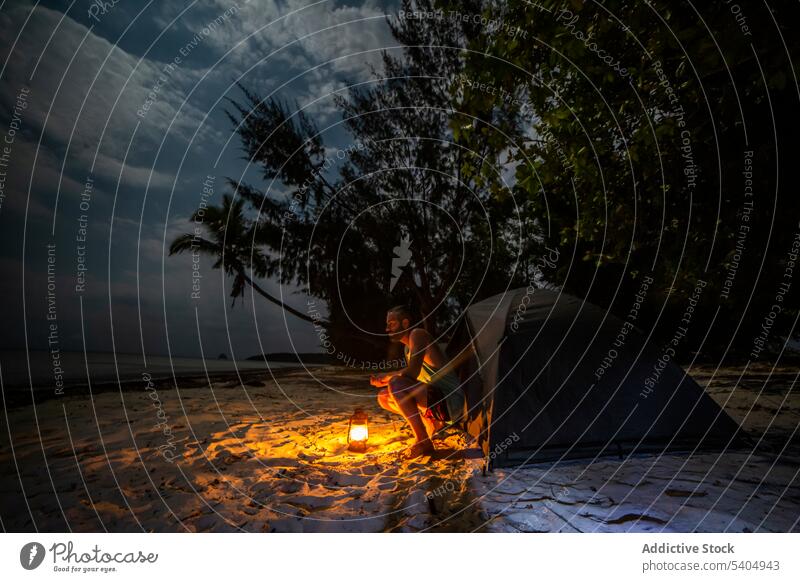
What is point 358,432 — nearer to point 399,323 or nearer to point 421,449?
point 421,449

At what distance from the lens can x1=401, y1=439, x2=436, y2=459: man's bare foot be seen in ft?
15.5

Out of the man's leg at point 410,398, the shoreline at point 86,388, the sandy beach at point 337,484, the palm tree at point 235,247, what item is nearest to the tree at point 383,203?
the palm tree at point 235,247

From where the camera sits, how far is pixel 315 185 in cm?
1280

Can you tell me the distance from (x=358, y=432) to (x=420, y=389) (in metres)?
0.95

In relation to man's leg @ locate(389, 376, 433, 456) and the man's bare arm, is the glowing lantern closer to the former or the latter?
man's leg @ locate(389, 376, 433, 456)

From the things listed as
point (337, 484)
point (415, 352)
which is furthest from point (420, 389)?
point (337, 484)

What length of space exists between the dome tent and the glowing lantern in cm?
142

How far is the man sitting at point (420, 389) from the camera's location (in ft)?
15.8

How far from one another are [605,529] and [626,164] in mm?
5205

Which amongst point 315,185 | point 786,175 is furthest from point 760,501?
point 315,185

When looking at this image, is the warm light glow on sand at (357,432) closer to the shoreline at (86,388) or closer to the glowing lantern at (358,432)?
the glowing lantern at (358,432)

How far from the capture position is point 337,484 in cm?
394

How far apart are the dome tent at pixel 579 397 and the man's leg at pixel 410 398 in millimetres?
694

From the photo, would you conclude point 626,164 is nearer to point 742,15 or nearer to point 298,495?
point 742,15
